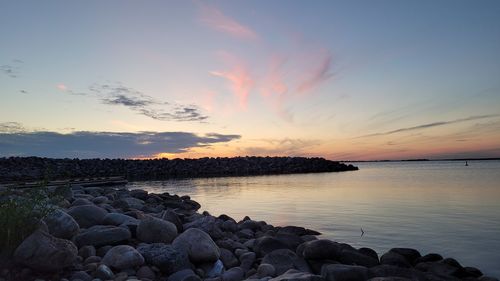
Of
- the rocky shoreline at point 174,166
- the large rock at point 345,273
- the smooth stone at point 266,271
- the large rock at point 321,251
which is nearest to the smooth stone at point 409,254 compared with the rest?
the large rock at point 321,251

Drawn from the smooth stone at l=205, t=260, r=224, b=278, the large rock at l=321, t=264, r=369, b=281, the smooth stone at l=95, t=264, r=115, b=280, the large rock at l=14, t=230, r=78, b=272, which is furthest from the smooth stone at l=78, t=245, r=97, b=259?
the large rock at l=321, t=264, r=369, b=281

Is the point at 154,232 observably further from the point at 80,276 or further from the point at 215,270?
the point at 80,276

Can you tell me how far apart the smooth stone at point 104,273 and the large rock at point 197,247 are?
1.37 meters

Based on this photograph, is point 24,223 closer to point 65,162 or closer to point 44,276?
point 44,276

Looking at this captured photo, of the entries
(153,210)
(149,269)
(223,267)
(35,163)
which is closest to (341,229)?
(153,210)

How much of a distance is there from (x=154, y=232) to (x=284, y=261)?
8.18 feet

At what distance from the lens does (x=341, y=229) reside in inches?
538

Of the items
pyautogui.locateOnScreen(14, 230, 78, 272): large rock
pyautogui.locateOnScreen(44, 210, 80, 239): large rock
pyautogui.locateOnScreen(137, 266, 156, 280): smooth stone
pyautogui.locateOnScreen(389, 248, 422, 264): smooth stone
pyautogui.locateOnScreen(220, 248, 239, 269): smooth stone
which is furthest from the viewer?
pyautogui.locateOnScreen(389, 248, 422, 264): smooth stone

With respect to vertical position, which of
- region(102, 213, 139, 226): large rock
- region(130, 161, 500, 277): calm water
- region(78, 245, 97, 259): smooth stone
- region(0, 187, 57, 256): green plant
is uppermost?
region(0, 187, 57, 256): green plant

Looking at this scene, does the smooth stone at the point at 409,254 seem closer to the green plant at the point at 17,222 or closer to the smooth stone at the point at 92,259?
the smooth stone at the point at 92,259

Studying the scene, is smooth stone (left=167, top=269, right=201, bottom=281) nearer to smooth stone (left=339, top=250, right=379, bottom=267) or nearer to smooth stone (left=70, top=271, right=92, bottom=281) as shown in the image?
smooth stone (left=70, top=271, right=92, bottom=281)

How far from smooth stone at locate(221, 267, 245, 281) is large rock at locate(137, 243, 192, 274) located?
694mm

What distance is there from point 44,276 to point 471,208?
18486mm

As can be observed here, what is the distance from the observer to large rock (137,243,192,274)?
6.47 metres
